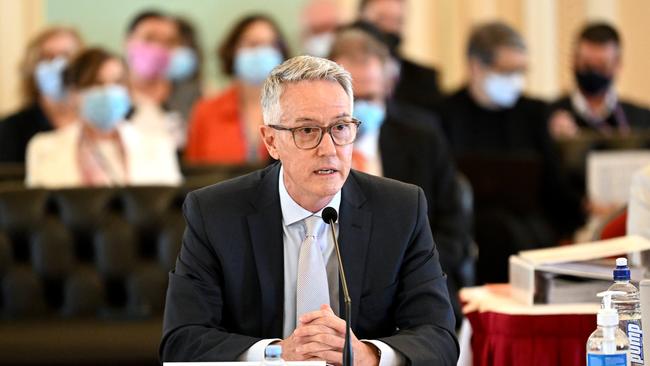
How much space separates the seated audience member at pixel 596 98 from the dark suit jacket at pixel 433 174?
2.49 m

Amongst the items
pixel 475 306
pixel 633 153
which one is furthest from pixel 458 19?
pixel 475 306

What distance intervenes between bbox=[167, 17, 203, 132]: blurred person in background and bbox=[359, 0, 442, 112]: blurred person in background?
118 centimetres

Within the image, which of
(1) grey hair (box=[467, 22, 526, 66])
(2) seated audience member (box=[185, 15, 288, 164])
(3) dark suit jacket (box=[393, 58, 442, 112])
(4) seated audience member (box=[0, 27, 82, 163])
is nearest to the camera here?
(2) seated audience member (box=[185, 15, 288, 164])

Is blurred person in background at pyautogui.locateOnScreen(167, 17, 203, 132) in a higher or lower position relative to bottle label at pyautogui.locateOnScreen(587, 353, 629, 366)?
higher

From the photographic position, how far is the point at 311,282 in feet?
11.9

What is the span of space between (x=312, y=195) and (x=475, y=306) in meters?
0.82

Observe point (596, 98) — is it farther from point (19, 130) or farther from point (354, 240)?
point (354, 240)

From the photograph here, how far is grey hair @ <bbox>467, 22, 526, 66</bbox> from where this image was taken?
7.64m

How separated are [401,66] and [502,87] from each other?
75 cm

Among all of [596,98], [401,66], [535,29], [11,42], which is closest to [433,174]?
[401,66]

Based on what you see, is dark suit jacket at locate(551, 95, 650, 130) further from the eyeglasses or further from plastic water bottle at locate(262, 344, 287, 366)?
plastic water bottle at locate(262, 344, 287, 366)

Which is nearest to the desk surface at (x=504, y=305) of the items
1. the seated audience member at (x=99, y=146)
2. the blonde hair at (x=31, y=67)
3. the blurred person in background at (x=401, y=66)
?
the seated audience member at (x=99, y=146)

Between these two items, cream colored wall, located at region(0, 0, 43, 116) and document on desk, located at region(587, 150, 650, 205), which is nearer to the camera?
document on desk, located at region(587, 150, 650, 205)

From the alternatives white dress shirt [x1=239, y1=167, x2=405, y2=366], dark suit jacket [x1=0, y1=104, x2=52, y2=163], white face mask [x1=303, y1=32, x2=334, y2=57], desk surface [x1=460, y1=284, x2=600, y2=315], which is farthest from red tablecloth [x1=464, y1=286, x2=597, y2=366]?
white face mask [x1=303, y1=32, x2=334, y2=57]
